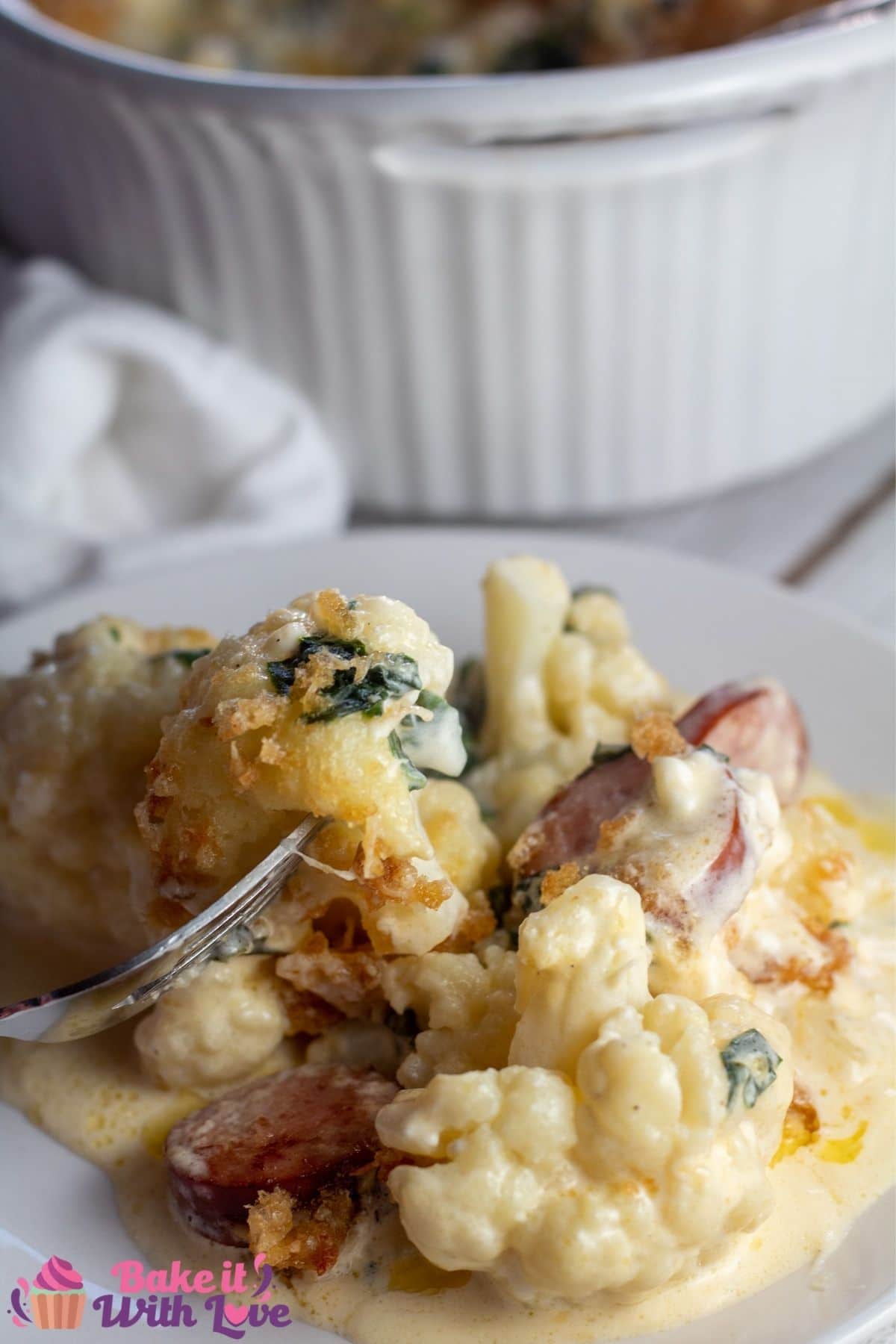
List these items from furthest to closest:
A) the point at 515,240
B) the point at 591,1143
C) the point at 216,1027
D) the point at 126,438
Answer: the point at 126,438
the point at 515,240
the point at 216,1027
the point at 591,1143

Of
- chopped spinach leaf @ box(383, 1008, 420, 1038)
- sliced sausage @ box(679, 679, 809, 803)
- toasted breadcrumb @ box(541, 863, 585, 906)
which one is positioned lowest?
chopped spinach leaf @ box(383, 1008, 420, 1038)

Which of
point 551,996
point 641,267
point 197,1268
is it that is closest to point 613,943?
point 551,996

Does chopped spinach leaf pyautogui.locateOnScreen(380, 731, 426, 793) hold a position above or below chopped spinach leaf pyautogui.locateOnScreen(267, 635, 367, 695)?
below

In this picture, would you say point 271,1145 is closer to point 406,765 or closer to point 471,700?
point 406,765

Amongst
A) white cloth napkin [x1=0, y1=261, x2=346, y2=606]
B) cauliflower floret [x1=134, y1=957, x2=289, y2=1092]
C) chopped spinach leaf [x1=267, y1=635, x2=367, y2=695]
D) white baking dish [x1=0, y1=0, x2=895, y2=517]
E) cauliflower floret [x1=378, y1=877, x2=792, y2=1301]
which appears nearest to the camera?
cauliflower floret [x1=378, y1=877, x2=792, y2=1301]

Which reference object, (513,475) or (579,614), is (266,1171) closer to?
(579,614)

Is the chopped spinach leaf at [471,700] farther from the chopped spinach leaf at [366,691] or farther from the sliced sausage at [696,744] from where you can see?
the chopped spinach leaf at [366,691]

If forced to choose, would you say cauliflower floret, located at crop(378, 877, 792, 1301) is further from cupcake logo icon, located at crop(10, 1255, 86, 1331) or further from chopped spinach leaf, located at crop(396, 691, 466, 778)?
cupcake logo icon, located at crop(10, 1255, 86, 1331)

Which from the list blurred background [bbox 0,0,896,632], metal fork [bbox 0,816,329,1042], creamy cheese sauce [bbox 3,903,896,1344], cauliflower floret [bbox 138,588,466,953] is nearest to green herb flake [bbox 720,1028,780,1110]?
creamy cheese sauce [bbox 3,903,896,1344]

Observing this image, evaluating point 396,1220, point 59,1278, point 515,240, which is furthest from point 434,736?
point 515,240
